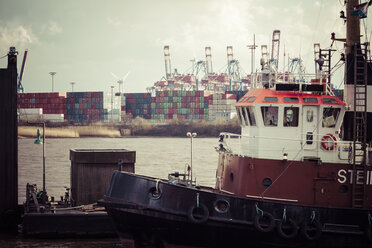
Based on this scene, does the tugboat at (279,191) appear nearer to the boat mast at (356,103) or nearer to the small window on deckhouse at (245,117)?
the boat mast at (356,103)

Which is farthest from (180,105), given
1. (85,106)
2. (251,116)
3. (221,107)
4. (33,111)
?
(251,116)

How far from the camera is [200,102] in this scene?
11438 cm

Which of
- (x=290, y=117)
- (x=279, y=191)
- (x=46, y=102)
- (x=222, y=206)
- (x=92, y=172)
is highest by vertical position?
(x=46, y=102)

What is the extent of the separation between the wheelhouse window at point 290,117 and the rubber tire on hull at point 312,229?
2116mm

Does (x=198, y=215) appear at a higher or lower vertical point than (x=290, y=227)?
higher

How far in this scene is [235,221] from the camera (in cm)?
1291

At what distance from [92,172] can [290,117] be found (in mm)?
6466

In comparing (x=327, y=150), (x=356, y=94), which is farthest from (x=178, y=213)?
(x=356, y=94)

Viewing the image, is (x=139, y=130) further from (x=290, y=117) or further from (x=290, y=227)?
(x=290, y=227)

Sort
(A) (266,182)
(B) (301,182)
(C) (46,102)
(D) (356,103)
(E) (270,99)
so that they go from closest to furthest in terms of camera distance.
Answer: (B) (301,182)
(A) (266,182)
(E) (270,99)
(D) (356,103)
(C) (46,102)

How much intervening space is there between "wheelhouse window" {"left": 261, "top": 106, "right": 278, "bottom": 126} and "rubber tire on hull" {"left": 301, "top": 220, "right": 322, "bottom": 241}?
87.2 inches

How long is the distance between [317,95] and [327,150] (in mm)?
1229

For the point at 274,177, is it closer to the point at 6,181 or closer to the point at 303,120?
the point at 303,120

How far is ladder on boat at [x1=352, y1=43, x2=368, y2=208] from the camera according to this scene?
12977 mm
